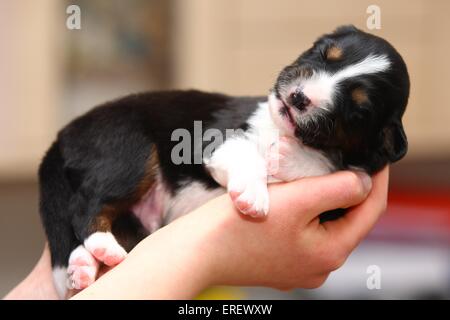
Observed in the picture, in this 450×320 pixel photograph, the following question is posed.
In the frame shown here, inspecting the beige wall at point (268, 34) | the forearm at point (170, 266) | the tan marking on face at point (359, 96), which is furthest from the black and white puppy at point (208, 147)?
the beige wall at point (268, 34)

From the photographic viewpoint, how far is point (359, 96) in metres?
1.52

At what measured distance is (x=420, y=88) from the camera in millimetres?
3277

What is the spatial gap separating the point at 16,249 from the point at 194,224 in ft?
8.06

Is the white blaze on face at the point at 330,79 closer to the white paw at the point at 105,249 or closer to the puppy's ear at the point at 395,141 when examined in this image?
the puppy's ear at the point at 395,141

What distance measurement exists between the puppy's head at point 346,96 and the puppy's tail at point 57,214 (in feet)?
1.82

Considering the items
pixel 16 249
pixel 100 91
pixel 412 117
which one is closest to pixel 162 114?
pixel 100 91

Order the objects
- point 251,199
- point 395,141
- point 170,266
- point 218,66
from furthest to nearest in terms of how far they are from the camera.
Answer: point 218,66 < point 395,141 < point 251,199 < point 170,266

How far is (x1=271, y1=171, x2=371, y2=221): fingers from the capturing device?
1.52 meters

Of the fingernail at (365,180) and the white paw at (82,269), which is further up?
the fingernail at (365,180)

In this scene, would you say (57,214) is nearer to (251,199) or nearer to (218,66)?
(251,199)

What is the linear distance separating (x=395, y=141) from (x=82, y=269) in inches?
30.7

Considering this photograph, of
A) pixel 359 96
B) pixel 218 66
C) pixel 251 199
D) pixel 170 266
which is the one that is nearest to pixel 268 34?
pixel 218 66

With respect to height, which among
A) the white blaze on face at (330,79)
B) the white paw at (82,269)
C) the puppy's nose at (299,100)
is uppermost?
the white blaze on face at (330,79)

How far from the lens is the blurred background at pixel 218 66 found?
3.01 meters
